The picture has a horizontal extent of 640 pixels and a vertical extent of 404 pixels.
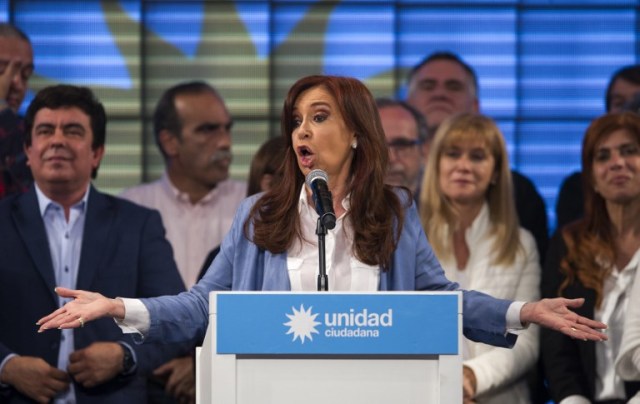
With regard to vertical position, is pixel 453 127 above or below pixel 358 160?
above

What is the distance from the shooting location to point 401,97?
20.8 feet

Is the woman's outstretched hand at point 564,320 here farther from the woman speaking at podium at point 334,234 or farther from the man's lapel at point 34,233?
the man's lapel at point 34,233

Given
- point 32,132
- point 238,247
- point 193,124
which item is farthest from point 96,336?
point 193,124

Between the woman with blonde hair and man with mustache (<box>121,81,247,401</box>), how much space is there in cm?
116

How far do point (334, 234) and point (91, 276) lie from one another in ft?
4.73

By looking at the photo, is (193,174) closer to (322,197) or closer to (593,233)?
(593,233)

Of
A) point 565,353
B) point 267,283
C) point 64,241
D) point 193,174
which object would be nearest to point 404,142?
point 193,174

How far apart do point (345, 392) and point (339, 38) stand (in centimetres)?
372

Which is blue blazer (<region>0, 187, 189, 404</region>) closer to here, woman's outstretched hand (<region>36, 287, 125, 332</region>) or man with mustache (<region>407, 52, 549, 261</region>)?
woman's outstretched hand (<region>36, 287, 125, 332</region>)

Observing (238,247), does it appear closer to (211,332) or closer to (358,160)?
(358,160)

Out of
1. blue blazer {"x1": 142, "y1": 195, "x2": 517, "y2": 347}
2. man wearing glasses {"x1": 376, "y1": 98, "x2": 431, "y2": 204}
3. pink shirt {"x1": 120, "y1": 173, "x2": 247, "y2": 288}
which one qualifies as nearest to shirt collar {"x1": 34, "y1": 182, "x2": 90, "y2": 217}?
pink shirt {"x1": 120, "y1": 173, "x2": 247, "y2": 288}

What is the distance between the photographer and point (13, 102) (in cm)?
595

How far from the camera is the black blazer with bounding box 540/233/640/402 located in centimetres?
486

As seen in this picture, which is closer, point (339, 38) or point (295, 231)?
point (295, 231)
